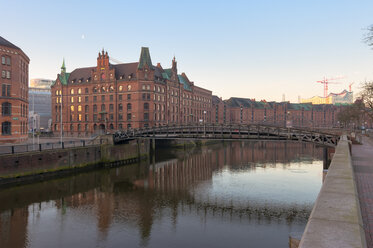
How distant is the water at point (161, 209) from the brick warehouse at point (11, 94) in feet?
56.9

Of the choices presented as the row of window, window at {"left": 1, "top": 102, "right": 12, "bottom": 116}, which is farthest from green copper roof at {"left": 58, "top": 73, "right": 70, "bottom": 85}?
window at {"left": 1, "top": 102, "right": 12, "bottom": 116}

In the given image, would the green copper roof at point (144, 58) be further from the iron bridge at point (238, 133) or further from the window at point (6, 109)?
the window at point (6, 109)

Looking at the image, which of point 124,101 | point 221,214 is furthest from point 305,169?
point 124,101

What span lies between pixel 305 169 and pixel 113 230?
35.1 m

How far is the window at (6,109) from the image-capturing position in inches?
1913

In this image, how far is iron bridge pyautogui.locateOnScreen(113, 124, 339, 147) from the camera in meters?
37.1

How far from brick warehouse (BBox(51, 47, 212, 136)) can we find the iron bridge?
2538cm

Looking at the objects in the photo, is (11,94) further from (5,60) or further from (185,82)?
(185,82)

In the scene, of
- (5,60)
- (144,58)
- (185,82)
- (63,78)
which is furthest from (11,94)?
(185,82)

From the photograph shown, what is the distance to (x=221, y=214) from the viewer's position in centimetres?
2638

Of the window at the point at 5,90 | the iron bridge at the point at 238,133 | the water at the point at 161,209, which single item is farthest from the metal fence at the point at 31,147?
the window at the point at 5,90

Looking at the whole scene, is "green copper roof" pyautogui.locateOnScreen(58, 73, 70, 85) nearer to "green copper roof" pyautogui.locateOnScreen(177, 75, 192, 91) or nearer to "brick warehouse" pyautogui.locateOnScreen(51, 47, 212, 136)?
"brick warehouse" pyautogui.locateOnScreen(51, 47, 212, 136)

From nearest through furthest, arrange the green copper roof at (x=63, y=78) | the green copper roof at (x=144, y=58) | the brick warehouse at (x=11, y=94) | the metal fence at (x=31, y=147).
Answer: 1. the metal fence at (x=31, y=147)
2. the brick warehouse at (x=11, y=94)
3. the green copper roof at (x=144, y=58)
4. the green copper roof at (x=63, y=78)

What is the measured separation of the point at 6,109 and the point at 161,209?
122 ft
